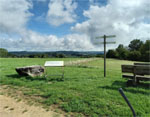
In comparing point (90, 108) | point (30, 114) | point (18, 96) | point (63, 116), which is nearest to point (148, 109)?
point (90, 108)

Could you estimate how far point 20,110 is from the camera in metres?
2.99

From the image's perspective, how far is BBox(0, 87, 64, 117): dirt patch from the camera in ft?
9.09

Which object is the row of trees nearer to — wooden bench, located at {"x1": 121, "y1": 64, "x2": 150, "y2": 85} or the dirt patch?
wooden bench, located at {"x1": 121, "y1": 64, "x2": 150, "y2": 85}

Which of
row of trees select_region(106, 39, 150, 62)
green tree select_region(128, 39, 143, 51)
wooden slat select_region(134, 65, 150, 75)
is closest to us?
wooden slat select_region(134, 65, 150, 75)

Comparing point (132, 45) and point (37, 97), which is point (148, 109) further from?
point (132, 45)

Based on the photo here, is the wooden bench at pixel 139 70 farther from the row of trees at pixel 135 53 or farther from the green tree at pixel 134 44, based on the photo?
the green tree at pixel 134 44

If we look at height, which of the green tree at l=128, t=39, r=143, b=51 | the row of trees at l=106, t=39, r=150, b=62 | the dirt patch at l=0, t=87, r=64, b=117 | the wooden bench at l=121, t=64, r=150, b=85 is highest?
the green tree at l=128, t=39, r=143, b=51

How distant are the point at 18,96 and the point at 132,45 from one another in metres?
81.9

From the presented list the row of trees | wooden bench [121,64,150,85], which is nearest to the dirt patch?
wooden bench [121,64,150,85]

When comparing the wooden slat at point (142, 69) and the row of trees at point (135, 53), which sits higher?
the row of trees at point (135, 53)

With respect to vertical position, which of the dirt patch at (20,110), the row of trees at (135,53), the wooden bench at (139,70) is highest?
the row of trees at (135,53)

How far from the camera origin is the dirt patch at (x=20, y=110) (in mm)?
2770

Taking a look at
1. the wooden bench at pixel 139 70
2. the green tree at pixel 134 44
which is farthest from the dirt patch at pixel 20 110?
the green tree at pixel 134 44

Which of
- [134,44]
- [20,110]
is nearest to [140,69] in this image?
[20,110]
